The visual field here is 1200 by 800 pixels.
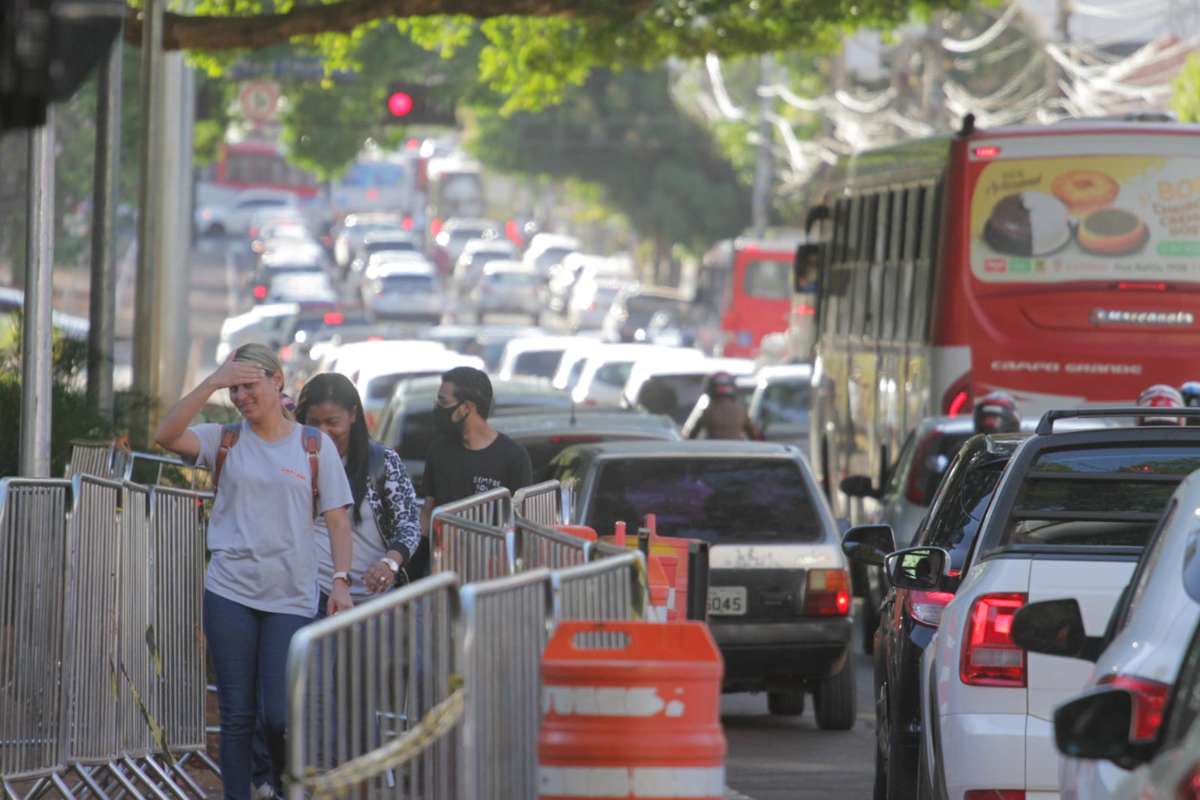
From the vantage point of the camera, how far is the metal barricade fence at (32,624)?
27.4ft

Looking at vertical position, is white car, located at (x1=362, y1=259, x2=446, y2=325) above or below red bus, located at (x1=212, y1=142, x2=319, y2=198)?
below

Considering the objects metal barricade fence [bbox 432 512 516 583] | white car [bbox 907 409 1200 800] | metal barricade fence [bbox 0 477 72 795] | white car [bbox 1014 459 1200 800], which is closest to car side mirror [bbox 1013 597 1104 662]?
white car [bbox 1014 459 1200 800]

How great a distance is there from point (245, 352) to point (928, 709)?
2543mm

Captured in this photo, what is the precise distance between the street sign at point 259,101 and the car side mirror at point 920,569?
33593 millimetres

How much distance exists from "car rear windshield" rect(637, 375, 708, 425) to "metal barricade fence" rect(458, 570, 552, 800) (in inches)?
721

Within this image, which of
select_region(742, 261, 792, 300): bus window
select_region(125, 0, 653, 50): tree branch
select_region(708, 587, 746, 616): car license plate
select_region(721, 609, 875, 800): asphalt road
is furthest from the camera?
select_region(742, 261, 792, 300): bus window

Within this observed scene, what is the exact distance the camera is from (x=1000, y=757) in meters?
7.10

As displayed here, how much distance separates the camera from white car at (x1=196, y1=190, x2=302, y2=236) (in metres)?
85.7

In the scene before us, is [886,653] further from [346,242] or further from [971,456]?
[346,242]

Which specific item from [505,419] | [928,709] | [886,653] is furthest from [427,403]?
[928,709]

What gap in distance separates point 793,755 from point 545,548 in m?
4.98

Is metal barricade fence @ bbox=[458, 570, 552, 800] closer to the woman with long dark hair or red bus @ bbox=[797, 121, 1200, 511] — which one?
the woman with long dark hair

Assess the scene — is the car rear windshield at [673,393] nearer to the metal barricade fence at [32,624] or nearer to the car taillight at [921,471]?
the car taillight at [921,471]

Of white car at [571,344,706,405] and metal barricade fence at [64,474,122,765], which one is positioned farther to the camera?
white car at [571,344,706,405]
